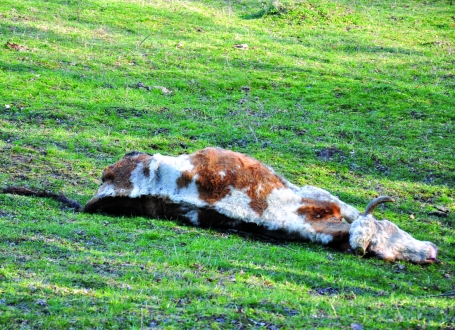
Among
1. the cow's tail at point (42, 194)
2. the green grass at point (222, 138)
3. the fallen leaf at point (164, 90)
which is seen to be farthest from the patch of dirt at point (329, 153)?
the cow's tail at point (42, 194)

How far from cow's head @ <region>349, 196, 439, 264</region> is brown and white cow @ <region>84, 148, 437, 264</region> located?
0.46 ft

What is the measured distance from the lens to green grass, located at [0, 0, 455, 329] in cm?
553

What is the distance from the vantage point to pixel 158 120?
13602mm

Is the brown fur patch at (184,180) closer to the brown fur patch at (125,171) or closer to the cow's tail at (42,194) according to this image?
the brown fur patch at (125,171)

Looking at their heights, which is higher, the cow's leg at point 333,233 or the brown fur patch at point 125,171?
the brown fur patch at point 125,171

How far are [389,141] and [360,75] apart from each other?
12.8 feet

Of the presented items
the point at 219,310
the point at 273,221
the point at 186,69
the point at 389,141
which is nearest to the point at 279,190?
the point at 273,221

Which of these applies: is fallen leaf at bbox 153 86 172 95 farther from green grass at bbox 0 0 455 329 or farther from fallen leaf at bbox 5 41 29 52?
fallen leaf at bbox 5 41 29 52

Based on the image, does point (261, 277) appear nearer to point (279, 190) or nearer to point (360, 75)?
point (279, 190)

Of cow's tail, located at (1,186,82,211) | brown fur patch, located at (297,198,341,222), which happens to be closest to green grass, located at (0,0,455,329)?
cow's tail, located at (1,186,82,211)

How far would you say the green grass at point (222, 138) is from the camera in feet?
18.1

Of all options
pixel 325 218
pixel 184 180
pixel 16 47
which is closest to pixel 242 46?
pixel 16 47

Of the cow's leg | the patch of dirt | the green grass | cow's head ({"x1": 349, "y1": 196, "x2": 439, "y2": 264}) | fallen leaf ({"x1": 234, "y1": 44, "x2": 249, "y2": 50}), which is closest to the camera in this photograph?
the green grass

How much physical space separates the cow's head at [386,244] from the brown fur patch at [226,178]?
1284 millimetres
